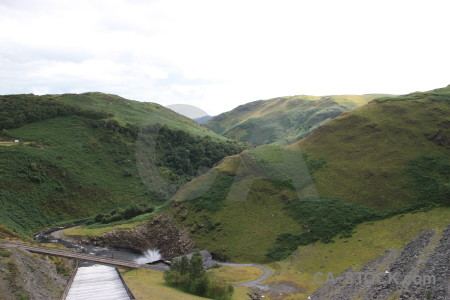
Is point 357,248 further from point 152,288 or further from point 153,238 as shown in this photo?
point 153,238

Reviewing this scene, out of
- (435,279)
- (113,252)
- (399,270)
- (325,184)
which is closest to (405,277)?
(399,270)

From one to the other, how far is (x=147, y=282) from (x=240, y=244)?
22.1m

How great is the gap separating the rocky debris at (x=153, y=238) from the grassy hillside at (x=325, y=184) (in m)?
2.72

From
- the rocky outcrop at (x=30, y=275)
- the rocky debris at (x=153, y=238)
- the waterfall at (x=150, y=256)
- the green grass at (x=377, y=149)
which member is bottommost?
the waterfall at (x=150, y=256)

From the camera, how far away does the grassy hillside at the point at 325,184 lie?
60.1 metres

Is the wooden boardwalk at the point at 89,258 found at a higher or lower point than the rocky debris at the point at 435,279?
higher

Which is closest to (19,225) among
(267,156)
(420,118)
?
(267,156)

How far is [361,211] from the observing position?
60469 millimetres

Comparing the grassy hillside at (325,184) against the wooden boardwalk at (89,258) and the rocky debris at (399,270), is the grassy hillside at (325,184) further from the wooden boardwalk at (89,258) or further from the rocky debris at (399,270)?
the wooden boardwalk at (89,258)

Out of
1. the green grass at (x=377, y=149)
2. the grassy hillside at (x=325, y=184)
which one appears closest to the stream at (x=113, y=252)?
the grassy hillside at (x=325, y=184)

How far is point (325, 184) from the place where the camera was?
229 feet

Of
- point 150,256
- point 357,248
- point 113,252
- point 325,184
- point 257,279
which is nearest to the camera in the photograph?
point 257,279

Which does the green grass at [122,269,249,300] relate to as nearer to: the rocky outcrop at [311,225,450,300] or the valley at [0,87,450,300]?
the valley at [0,87,450,300]

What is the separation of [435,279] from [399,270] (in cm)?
473
